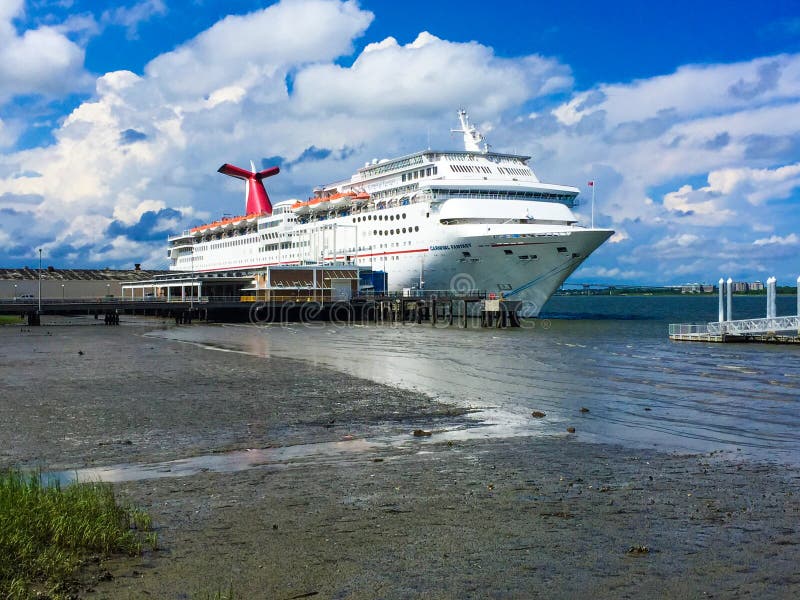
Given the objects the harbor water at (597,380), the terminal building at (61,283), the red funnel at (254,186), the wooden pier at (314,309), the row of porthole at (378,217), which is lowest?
the harbor water at (597,380)

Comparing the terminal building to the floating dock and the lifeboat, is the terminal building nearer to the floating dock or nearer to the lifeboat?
the lifeboat

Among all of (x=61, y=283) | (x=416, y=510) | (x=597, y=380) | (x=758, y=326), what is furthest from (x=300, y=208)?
(x=416, y=510)

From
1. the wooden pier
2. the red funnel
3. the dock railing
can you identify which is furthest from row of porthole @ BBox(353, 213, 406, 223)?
the red funnel

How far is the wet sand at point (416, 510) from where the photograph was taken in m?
6.29

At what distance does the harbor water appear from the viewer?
13.9 metres

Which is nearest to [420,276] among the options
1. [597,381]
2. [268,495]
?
[597,381]

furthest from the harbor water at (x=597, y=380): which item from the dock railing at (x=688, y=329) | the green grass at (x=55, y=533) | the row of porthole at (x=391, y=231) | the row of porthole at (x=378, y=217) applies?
the row of porthole at (x=378, y=217)

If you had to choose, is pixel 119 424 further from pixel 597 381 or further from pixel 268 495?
pixel 597 381

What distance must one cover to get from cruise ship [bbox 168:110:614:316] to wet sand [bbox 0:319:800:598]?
37323mm

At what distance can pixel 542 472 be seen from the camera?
1034cm

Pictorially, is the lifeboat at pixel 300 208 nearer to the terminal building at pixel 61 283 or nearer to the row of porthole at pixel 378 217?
the row of porthole at pixel 378 217

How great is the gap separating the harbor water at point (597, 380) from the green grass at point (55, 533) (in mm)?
7238

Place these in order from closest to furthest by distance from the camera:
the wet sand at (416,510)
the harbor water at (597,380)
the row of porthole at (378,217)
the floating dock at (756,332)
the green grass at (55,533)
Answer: the green grass at (55,533) → the wet sand at (416,510) → the harbor water at (597,380) → the floating dock at (756,332) → the row of porthole at (378,217)

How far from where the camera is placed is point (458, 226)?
5384 centimetres
